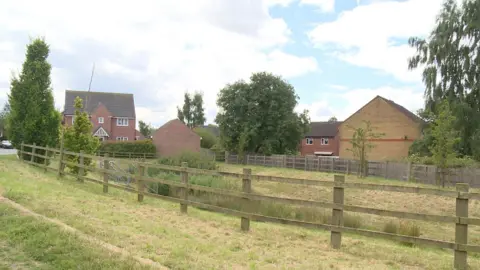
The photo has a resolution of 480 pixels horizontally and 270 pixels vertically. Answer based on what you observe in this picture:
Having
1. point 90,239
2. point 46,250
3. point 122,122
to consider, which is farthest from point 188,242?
point 122,122

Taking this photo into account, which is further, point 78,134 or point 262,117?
point 262,117

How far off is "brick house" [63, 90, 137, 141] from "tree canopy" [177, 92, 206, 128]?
1812cm

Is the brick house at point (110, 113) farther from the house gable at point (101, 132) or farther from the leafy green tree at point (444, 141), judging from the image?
the leafy green tree at point (444, 141)

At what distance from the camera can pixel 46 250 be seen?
18.3 ft

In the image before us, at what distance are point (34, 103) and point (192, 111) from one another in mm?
67712

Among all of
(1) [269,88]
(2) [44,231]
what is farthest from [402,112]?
(2) [44,231]

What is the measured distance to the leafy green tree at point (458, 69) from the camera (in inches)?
1273

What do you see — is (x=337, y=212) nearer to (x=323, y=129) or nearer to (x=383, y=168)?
(x=383, y=168)

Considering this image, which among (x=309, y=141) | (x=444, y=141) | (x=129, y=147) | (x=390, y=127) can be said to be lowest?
(x=129, y=147)

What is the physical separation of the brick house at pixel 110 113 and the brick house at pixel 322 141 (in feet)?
97.3

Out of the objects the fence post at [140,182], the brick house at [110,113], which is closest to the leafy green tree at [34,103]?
the fence post at [140,182]

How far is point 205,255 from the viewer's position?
235 inches

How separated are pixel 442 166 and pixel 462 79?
35.1 ft

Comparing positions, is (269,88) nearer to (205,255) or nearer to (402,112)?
(402,112)
